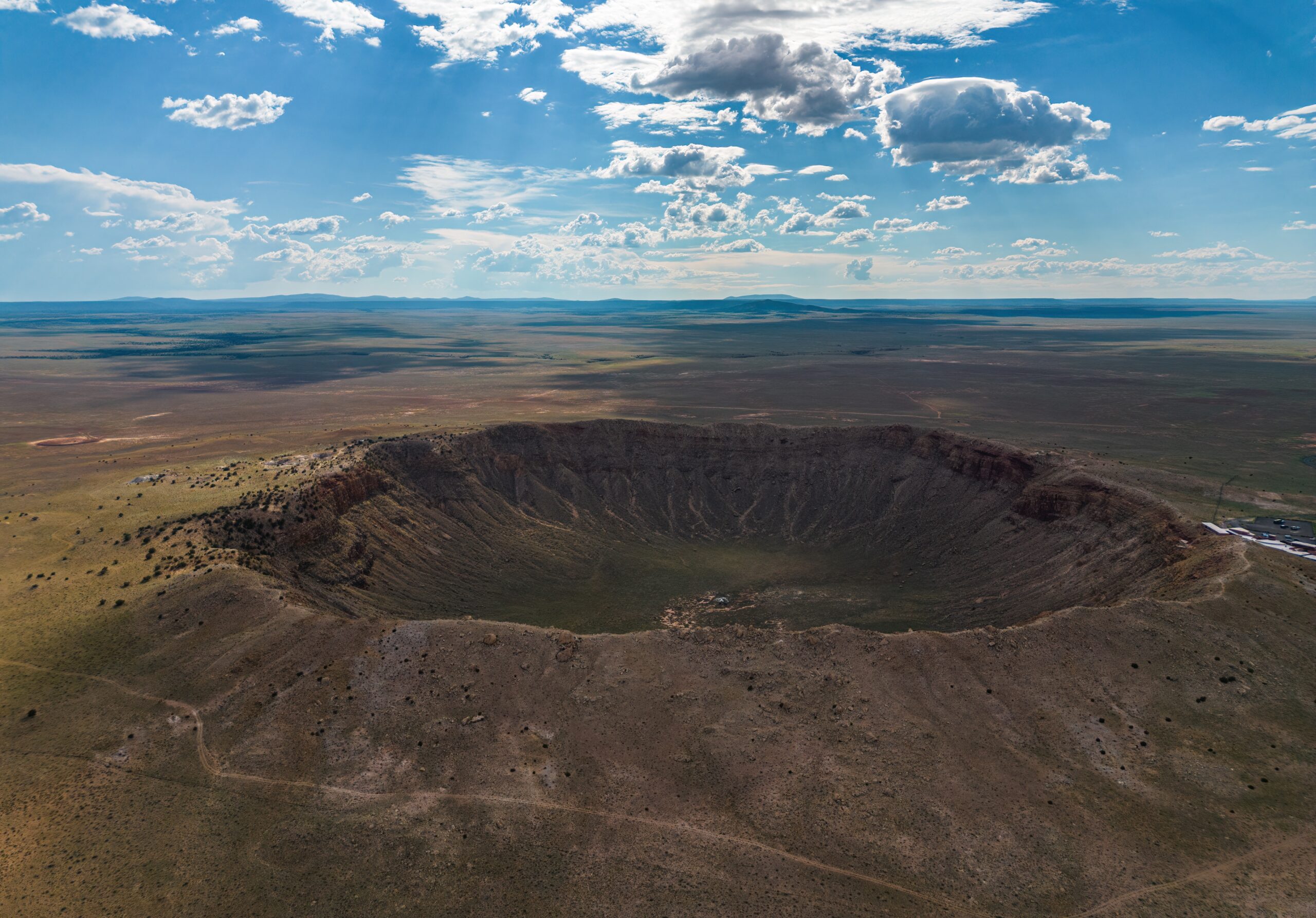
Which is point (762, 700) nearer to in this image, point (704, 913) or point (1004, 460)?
point (704, 913)

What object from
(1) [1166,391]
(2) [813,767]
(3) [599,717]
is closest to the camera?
(2) [813,767]

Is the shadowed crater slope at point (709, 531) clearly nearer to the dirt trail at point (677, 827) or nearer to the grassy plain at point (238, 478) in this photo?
the grassy plain at point (238, 478)

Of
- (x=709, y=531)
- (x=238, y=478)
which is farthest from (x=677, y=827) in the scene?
(x=238, y=478)

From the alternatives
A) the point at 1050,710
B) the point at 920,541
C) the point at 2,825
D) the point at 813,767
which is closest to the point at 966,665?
the point at 1050,710

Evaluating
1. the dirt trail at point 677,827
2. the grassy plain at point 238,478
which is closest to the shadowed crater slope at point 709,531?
the grassy plain at point 238,478

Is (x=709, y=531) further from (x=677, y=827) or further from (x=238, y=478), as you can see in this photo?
(x=677, y=827)
